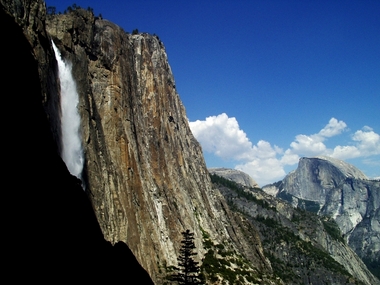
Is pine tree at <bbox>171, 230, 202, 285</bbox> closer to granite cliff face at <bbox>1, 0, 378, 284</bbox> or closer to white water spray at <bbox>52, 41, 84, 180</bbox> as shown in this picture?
granite cliff face at <bbox>1, 0, 378, 284</bbox>

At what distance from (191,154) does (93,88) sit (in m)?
41.7

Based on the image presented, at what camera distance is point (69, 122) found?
1649 inches

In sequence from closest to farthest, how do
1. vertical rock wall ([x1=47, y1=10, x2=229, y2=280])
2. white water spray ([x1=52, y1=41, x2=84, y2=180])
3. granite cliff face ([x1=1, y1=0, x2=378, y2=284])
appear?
1. granite cliff face ([x1=1, y1=0, x2=378, y2=284])
2. white water spray ([x1=52, y1=41, x2=84, y2=180])
3. vertical rock wall ([x1=47, y1=10, x2=229, y2=280])

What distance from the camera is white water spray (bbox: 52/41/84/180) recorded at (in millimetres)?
39125

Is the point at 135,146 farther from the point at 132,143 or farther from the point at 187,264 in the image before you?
the point at 187,264

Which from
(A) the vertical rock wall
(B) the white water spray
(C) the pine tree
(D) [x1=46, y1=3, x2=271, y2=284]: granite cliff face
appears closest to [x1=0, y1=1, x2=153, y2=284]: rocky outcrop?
(B) the white water spray

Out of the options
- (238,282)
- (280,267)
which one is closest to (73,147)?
(238,282)

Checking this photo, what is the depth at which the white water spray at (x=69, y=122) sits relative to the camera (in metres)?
39.1

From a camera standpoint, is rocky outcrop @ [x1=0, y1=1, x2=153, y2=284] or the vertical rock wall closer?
rocky outcrop @ [x1=0, y1=1, x2=153, y2=284]

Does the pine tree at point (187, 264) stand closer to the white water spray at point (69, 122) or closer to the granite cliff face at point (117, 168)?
the granite cliff face at point (117, 168)

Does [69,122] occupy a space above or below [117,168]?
above

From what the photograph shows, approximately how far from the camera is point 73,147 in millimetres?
40375

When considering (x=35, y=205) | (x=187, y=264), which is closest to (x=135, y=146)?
(x=187, y=264)

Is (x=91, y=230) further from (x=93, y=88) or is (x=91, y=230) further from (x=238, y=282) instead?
(x=238, y=282)
